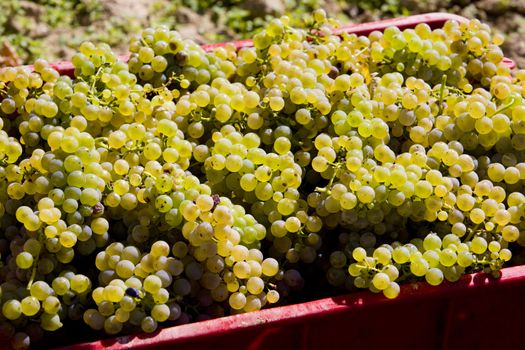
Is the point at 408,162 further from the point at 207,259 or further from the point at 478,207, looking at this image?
the point at 207,259

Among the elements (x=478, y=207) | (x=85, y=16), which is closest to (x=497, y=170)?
(x=478, y=207)

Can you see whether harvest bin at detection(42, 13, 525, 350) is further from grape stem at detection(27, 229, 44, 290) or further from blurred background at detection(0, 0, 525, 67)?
blurred background at detection(0, 0, 525, 67)

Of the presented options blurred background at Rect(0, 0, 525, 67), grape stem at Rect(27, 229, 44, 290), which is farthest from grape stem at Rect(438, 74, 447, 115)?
blurred background at Rect(0, 0, 525, 67)

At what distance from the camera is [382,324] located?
61.6 inches

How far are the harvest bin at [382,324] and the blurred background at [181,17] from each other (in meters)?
1.85

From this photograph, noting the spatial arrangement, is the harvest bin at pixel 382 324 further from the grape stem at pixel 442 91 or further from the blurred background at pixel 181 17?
the blurred background at pixel 181 17

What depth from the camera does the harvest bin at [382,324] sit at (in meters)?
1.38

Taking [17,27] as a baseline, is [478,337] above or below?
above

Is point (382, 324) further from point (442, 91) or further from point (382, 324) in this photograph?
point (442, 91)

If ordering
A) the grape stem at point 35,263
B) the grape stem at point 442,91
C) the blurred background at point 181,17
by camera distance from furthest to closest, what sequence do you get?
the blurred background at point 181,17, the grape stem at point 442,91, the grape stem at point 35,263

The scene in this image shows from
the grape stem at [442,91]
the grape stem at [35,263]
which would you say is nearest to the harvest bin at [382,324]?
the grape stem at [35,263]

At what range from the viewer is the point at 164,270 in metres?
1.40

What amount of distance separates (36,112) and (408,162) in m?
0.85

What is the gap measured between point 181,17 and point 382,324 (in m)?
2.23
